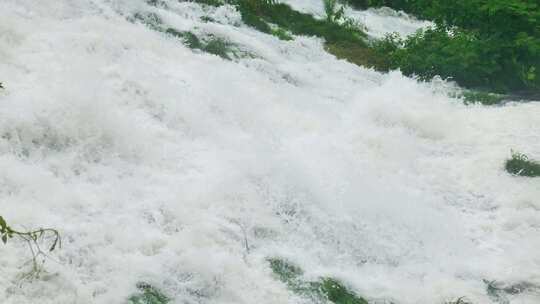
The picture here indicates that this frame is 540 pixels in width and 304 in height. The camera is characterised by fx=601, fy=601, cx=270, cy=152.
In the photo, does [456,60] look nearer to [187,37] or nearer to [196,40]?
[196,40]

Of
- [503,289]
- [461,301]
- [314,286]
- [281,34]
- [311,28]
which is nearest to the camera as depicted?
[314,286]

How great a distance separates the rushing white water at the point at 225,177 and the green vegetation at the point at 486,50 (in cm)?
181

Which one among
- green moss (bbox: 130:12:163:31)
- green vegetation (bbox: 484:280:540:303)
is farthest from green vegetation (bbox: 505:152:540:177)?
green moss (bbox: 130:12:163:31)

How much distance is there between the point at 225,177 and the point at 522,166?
4.90 m

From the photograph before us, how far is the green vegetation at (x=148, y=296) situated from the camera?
5461mm

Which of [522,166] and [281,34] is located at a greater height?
[522,166]

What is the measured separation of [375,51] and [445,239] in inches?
321

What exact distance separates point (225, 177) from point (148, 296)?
2.27 m

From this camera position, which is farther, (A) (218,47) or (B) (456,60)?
(B) (456,60)

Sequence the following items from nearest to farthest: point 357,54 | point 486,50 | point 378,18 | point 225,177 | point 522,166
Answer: point 225,177 < point 522,166 < point 486,50 < point 357,54 < point 378,18

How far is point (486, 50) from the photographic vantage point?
13289 mm

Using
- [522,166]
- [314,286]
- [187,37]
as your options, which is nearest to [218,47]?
[187,37]

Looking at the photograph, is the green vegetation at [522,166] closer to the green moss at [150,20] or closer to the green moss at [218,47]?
the green moss at [218,47]

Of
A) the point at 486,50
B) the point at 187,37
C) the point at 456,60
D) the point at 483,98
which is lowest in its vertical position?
the point at 187,37
